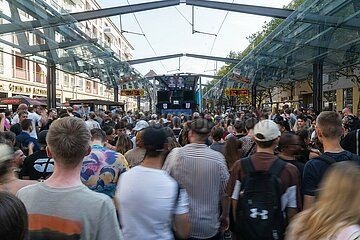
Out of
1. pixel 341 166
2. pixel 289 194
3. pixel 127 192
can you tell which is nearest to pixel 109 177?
pixel 127 192

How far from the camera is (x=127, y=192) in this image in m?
2.97

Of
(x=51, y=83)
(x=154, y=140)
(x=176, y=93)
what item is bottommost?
(x=154, y=140)

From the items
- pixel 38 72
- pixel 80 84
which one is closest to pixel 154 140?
Answer: pixel 38 72

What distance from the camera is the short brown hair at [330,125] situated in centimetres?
377

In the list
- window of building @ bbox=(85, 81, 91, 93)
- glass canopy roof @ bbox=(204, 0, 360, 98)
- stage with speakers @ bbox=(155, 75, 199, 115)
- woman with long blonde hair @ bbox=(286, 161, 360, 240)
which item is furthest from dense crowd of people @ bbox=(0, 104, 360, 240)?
window of building @ bbox=(85, 81, 91, 93)

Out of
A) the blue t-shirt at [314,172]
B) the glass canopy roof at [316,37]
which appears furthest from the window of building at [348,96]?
the blue t-shirt at [314,172]

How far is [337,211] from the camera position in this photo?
6.81 ft

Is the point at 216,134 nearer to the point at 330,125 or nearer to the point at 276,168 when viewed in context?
the point at 330,125

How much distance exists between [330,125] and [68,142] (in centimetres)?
258

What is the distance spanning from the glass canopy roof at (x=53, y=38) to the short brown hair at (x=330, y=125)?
1008cm

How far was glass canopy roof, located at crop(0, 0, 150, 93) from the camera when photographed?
12091 mm

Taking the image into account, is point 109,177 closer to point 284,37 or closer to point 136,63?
point 284,37

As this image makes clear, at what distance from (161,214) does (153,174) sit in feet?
1.00

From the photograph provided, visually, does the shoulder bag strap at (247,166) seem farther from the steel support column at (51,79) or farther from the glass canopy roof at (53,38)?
the steel support column at (51,79)
